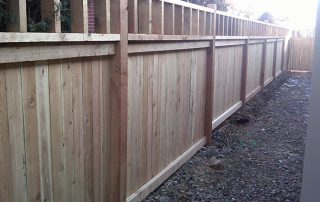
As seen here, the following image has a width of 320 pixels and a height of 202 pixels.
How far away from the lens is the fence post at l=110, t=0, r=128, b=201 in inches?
118

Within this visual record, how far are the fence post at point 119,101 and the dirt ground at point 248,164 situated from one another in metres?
0.83

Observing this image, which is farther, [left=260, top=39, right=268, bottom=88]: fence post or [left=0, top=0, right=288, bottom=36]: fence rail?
[left=260, top=39, right=268, bottom=88]: fence post

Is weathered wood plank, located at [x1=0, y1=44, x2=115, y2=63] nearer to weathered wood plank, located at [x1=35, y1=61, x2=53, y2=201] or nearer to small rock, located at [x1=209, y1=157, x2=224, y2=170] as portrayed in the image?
weathered wood plank, located at [x1=35, y1=61, x2=53, y2=201]

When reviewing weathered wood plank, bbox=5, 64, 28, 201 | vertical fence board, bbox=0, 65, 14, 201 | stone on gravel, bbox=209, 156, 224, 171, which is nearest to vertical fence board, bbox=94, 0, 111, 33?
weathered wood plank, bbox=5, 64, 28, 201

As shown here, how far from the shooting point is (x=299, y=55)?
19.0 m

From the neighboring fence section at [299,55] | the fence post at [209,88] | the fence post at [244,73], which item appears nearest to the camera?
the fence post at [209,88]

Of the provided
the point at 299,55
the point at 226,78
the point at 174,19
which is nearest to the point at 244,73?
the point at 226,78

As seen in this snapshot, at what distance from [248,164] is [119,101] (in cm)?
279

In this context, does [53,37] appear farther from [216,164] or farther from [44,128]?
[216,164]

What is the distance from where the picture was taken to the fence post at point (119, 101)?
300cm

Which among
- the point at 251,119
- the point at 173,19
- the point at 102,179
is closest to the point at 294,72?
the point at 251,119

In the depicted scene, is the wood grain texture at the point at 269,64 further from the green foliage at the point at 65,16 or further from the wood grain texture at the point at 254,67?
the green foliage at the point at 65,16

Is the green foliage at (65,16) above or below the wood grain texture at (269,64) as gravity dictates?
above

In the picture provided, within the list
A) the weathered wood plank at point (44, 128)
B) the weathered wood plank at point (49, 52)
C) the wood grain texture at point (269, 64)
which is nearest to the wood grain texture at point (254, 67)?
the wood grain texture at point (269, 64)
